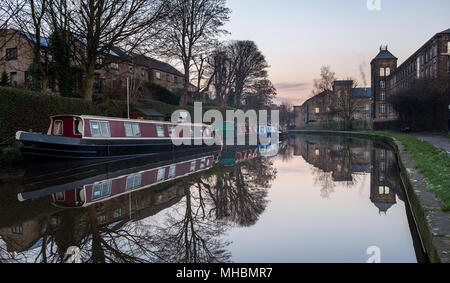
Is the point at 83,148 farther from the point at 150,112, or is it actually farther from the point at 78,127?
the point at 150,112

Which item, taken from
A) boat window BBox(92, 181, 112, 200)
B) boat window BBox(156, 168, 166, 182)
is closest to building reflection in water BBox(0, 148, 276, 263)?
boat window BBox(92, 181, 112, 200)

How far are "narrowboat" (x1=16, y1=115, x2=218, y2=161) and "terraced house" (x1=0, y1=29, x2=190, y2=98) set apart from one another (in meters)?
4.02

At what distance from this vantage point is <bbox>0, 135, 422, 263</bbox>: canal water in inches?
142

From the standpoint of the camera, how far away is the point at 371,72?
210 ft

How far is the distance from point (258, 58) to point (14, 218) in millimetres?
40575

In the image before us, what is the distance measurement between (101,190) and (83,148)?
20.5 feet

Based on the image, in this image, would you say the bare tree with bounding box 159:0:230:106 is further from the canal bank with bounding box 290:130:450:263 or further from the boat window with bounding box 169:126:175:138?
the canal bank with bounding box 290:130:450:263

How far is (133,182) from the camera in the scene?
26.7 feet

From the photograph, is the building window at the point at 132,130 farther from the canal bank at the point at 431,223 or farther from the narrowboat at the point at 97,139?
the canal bank at the point at 431,223

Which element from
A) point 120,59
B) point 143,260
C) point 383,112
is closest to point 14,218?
point 143,260

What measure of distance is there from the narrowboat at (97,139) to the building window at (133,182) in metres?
4.55

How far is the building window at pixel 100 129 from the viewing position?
43.3 ft

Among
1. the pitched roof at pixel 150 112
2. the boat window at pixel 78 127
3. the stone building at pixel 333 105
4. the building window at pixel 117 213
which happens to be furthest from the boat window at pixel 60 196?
the stone building at pixel 333 105

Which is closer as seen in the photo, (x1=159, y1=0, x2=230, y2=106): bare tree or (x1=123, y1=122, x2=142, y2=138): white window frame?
(x1=123, y1=122, x2=142, y2=138): white window frame
